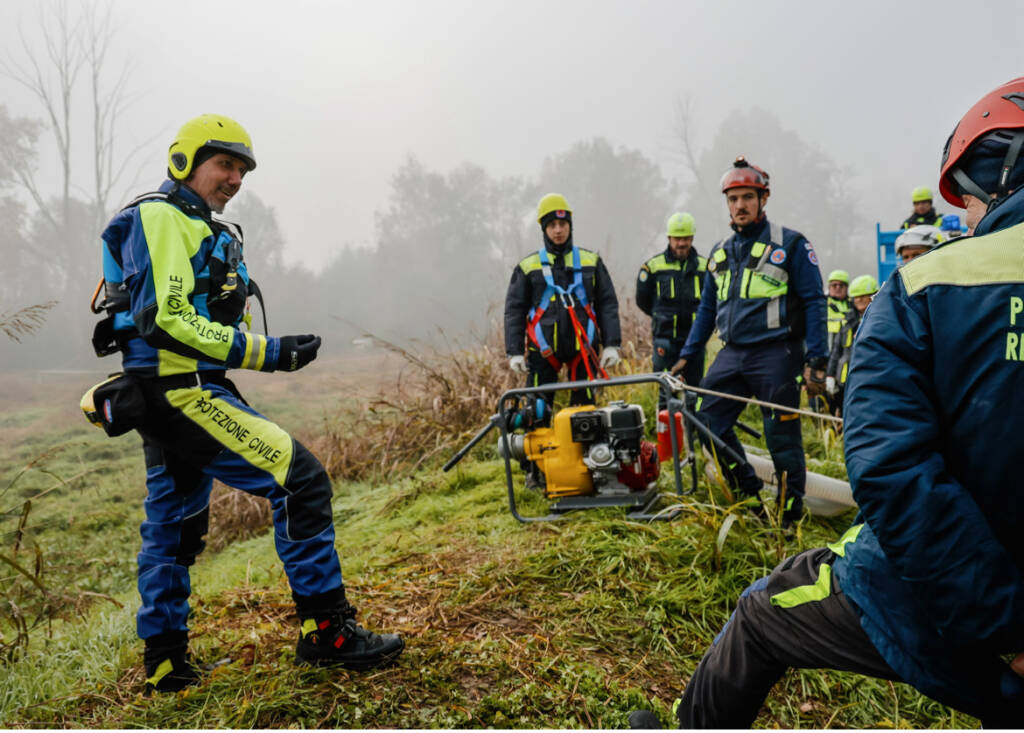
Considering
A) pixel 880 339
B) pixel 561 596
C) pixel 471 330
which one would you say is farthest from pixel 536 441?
pixel 471 330

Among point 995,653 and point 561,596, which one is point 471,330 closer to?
point 561,596

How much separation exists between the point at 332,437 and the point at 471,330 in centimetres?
242

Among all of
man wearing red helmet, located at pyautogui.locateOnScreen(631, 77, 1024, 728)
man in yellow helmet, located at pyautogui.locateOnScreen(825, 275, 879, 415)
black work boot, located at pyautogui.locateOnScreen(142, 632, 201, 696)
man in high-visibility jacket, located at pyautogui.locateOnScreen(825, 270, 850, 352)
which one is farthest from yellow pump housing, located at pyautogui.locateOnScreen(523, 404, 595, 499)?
man in high-visibility jacket, located at pyautogui.locateOnScreen(825, 270, 850, 352)

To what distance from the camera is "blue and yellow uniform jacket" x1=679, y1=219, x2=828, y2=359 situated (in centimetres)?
384

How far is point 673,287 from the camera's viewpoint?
6492 mm

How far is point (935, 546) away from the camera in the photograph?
1.15 meters

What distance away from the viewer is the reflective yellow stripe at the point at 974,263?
115cm

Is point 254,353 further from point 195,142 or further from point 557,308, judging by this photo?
point 557,308

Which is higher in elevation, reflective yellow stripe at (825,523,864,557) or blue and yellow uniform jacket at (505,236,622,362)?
blue and yellow uniform jacket at (505,236,622,362)

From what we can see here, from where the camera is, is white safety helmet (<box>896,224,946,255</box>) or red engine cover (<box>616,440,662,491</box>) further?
white safety helmet (<box>896,224,946,255</box>)

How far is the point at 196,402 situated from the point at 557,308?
3.34 metres

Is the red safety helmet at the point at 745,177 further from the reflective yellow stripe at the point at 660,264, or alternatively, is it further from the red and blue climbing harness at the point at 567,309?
the reflective yellow stripe at the point at 660,264

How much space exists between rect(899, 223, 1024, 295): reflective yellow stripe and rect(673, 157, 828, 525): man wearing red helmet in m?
2.67

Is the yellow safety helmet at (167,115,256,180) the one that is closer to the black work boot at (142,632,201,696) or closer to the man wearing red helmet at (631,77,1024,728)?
the black work boot at (142,632,201,696)
